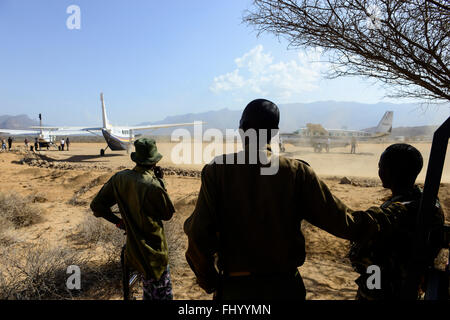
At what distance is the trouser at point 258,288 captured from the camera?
1.36m

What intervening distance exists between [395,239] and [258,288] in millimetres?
707

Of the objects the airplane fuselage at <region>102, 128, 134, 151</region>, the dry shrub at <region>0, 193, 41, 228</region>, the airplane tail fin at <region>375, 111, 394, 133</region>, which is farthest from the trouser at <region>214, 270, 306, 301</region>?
the airplane tail fin at <region>375, 111, 394, 133</region>

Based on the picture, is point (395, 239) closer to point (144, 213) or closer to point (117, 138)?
point (144, 213)

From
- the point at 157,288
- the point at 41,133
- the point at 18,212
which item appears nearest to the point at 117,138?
the point at 41,133

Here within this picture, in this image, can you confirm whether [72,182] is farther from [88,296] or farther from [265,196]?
[265,196]

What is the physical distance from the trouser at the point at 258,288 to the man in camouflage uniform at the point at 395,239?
0.40 metres

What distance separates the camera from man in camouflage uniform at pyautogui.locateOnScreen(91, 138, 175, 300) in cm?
229

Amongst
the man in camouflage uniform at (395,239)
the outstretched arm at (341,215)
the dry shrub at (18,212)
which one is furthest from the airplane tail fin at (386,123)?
the outstretched arm at (341,215)

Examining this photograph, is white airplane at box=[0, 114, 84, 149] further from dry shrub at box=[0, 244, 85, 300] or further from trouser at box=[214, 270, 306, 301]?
trouser at box=[214, 270, 306, 301]

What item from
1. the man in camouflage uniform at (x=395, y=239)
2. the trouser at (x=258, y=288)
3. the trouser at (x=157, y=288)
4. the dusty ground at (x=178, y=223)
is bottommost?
the dusty ground at (x=178, y=223)

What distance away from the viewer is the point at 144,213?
229 cm

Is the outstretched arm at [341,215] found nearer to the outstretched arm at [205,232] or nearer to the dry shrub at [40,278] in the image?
the outstretched arm at [205,232]

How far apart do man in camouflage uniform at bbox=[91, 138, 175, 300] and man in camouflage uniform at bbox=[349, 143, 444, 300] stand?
1.55 metres

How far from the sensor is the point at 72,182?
1104 centimetres
